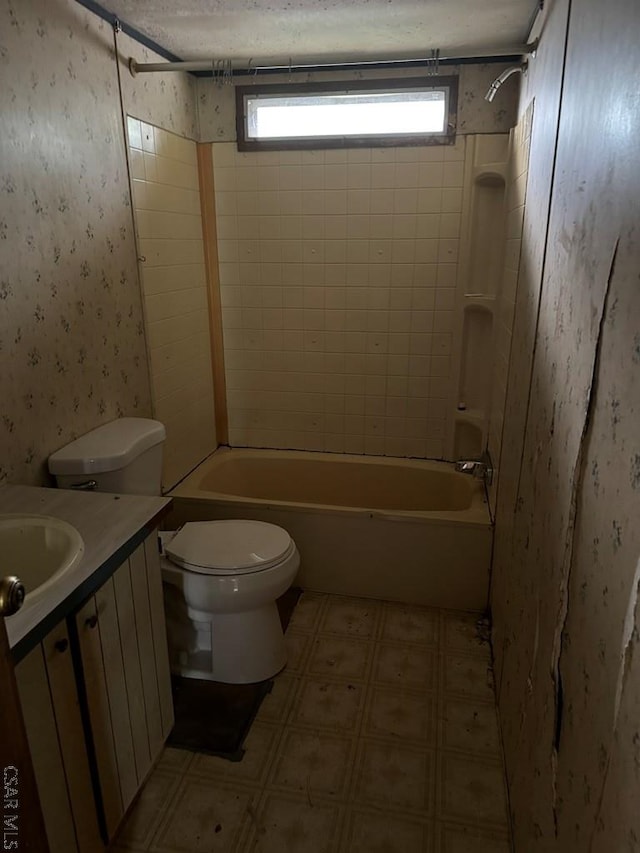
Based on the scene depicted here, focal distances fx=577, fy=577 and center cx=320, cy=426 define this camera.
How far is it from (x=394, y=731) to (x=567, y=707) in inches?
38.4

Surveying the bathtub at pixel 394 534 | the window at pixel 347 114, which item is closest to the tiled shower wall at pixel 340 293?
the window at pixel 347 114

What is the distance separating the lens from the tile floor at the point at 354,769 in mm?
1484

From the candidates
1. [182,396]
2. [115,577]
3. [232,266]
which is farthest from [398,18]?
[115,577]

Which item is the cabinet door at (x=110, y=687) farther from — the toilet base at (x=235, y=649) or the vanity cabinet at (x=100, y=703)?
the toilet base at (x=235, y=649)

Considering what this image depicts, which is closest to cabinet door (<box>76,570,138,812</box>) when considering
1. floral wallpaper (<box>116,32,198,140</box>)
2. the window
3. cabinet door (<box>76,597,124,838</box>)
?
cabinet door (<box>76,597,124,838</box>)

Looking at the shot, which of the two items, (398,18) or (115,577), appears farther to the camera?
(398,18)

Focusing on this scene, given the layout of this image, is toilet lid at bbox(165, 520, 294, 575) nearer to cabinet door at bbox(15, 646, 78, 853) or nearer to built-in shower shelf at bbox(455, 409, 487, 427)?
cabinet door at bbox(15, 646, 78, 853)

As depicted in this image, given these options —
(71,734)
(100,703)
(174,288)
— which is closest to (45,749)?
(71,734)

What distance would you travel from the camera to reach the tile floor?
148 cm

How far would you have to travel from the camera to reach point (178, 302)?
2.58 metres

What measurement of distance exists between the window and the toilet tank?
1.53 metres

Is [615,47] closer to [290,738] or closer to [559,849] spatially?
[559,849]

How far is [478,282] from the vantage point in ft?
8.78

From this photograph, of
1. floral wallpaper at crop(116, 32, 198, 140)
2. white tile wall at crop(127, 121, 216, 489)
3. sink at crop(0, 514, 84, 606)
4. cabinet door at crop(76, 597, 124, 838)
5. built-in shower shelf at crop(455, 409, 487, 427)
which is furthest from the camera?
built-in shower shelf at crop(455, 409, 487, 427)
